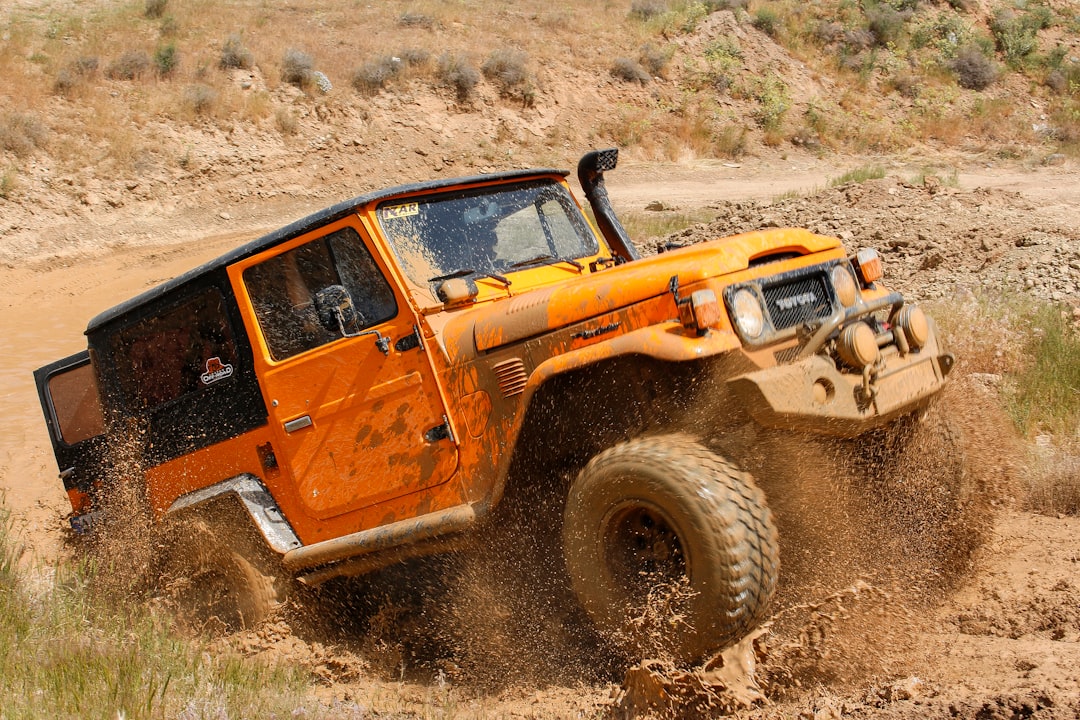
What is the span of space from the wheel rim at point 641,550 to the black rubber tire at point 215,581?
220 centimetres

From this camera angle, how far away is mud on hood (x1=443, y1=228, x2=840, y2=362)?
3959 mm

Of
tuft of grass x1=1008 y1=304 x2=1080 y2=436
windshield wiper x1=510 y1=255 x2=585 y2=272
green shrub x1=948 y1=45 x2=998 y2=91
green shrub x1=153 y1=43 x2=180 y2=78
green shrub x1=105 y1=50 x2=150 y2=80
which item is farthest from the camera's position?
green shrub x1=948 y1=45 x2=998 y2=91

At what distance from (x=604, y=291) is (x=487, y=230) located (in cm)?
117

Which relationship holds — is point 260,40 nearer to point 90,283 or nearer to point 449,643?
point 90,283

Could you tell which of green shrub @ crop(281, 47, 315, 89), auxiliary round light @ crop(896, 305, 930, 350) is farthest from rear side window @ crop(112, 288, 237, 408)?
green shrub @ crop(281, 47, 315, 89)

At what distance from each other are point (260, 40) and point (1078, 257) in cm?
2127

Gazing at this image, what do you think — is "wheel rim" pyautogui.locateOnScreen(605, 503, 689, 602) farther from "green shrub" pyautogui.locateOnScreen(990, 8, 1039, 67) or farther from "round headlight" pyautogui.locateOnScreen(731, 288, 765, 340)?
"green shrub" pyautogui.locateOnScreen(990, 8, 1039, 67)

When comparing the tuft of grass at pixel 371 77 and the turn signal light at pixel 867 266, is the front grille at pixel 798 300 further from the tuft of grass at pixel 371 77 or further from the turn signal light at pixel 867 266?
the tuft of grass at pixel 371 77

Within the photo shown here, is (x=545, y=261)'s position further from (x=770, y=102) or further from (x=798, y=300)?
(x=770, y=102)

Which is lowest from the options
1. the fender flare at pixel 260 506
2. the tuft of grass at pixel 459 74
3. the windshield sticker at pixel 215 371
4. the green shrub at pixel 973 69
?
the fender flare at pixel 260 506

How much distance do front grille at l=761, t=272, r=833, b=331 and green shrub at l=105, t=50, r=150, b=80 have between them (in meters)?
21.8

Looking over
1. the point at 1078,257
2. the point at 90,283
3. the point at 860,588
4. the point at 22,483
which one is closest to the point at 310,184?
the point at 90,283

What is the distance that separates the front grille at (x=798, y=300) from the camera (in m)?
4.08

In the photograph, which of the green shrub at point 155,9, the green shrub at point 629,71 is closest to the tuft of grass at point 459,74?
the green shrub at point 629,71
